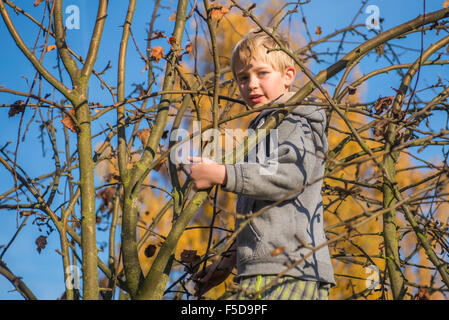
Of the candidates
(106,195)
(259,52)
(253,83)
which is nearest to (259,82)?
(253,83)

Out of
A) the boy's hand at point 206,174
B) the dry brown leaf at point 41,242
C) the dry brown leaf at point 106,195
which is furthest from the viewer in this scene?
the dry brown leaf at point 106,195

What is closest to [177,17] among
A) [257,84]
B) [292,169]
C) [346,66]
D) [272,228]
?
[257,84]

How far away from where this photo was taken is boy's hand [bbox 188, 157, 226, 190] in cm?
160

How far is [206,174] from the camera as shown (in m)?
1.60

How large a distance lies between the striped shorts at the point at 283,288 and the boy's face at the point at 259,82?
72 centimetres

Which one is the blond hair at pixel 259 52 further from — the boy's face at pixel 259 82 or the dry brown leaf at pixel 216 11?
the dry brown leaf at pixel 216 11

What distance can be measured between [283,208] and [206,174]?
1.08 ft

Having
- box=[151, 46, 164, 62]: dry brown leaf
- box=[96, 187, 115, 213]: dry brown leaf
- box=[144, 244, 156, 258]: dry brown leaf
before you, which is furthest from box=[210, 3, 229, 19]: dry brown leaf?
box=[96, 187, 115, 213]: dry brown leaf

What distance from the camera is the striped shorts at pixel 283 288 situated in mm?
1616

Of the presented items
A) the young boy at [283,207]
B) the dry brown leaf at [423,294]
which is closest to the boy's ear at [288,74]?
the young boy at [283,207]

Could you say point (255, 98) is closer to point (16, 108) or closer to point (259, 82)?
point (259, 82)

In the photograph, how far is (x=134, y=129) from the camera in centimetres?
280

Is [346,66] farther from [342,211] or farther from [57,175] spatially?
[342,211]
